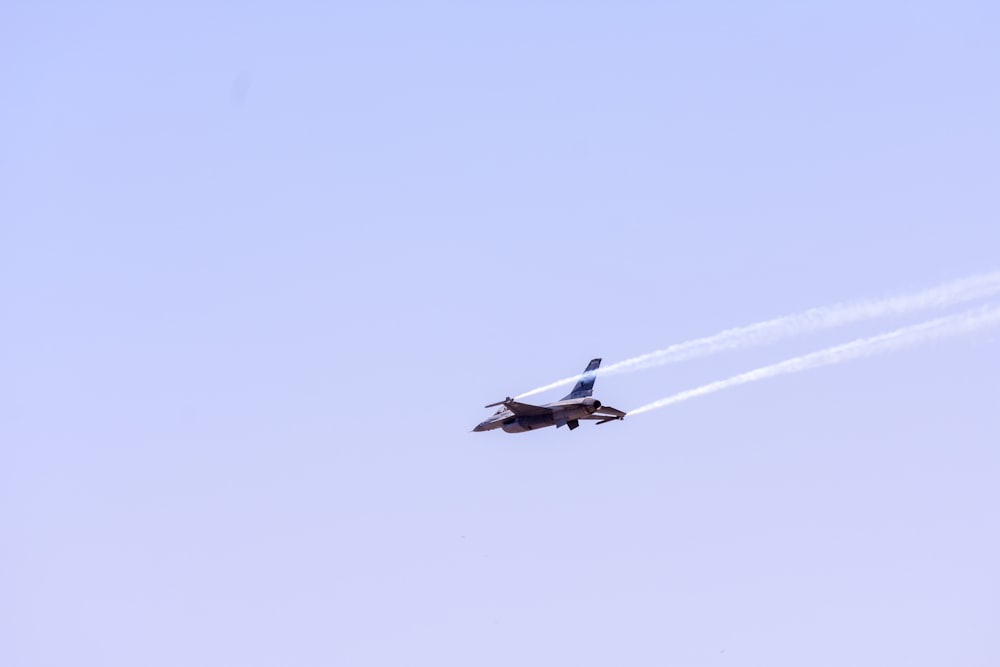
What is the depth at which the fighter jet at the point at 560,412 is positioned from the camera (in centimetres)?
12019

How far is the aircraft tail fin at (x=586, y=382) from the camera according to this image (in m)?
125

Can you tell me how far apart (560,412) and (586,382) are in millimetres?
5328

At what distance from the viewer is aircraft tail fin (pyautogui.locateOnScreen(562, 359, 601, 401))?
411ft

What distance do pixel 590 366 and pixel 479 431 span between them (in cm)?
976

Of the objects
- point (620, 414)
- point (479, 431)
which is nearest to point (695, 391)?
point (620, 414)

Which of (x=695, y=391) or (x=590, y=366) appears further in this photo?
(x=590, y=366)

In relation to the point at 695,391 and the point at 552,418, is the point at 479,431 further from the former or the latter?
the point at 695,391

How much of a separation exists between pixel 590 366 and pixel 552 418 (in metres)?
6.66

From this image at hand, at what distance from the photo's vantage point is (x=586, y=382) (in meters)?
126

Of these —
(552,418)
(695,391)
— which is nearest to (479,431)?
(552,418)

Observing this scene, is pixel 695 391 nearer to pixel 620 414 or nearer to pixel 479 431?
pixel 620 414

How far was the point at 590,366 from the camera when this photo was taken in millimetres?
126500

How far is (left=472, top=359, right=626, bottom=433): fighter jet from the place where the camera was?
4732 inches

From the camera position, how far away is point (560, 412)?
398ft
